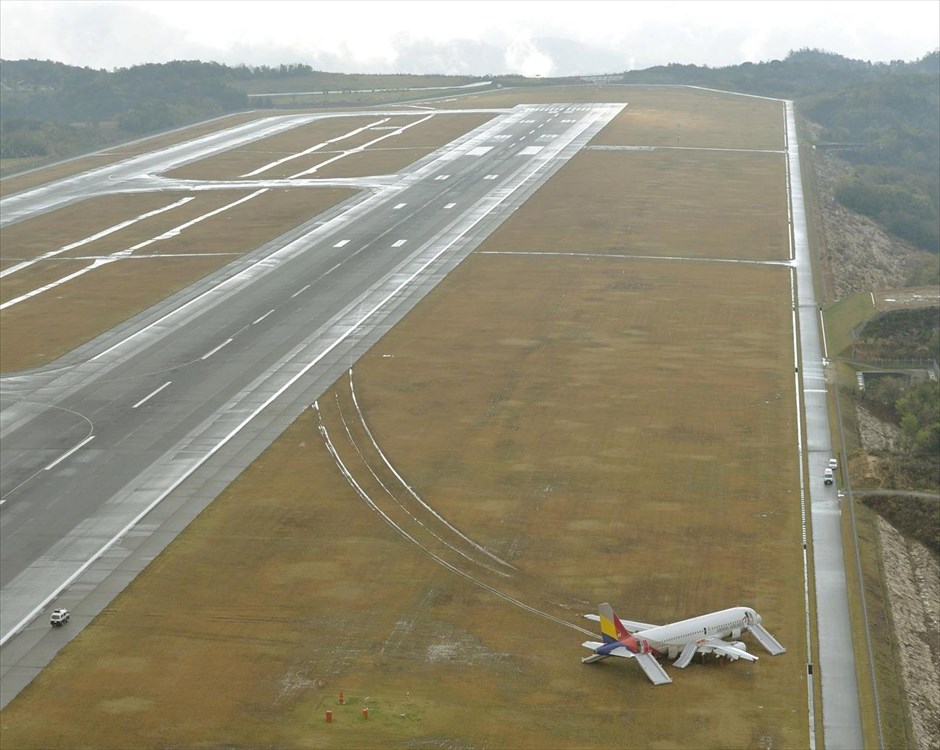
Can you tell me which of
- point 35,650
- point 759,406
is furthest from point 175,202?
point 35,650

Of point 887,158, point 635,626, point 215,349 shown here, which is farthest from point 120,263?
point 887,158

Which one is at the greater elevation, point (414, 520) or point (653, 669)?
point (653, 669)

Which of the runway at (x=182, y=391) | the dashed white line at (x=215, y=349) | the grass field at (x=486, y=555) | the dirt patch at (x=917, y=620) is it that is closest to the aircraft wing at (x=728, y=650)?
the grass field at (x=486, y=555)

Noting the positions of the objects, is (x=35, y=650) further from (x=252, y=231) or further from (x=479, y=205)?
(x=479, y=205)

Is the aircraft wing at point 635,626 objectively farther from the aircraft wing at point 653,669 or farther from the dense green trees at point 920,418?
the dense green trees at point 920,418

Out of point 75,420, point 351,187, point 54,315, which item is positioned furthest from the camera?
point 351,187

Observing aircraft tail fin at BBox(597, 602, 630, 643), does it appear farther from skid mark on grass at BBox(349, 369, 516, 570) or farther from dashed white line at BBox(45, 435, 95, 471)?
dashed white line at BBox(45, 435, 95, 471)

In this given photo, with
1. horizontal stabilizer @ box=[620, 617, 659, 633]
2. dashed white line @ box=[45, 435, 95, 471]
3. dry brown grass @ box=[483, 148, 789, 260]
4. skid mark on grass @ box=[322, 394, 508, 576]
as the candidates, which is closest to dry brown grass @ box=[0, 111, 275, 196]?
dry brown grass @ box=[483, 148, 789, 260]

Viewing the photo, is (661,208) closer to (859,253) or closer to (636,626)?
(859,253)
